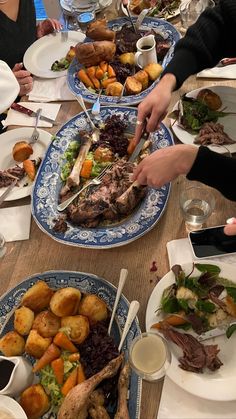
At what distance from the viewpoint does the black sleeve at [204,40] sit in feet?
5.37

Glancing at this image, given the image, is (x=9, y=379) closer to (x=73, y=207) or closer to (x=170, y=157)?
(x=73, y=207)

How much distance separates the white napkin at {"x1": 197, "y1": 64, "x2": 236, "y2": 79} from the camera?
184 cm

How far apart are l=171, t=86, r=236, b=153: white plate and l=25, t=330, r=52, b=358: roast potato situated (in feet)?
3.07

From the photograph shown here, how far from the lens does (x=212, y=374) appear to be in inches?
41.6

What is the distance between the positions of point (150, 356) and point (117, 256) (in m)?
0.41

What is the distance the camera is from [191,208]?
1.42 meters

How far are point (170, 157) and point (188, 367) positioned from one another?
2.09 ft

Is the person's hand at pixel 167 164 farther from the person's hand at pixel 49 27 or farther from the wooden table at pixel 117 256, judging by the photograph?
the person's hand at pixel 49 27

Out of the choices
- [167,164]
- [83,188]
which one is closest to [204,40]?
[167,164]

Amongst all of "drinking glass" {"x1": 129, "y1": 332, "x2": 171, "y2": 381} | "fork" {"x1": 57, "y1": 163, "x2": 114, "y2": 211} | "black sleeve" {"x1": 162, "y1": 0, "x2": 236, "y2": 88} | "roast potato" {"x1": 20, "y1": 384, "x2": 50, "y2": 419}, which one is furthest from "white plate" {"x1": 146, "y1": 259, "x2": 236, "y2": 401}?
"black sleeve" {"x1": 162, "y1": 0, "x2": 236, "y2": 88}

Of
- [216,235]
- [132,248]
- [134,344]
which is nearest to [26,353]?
[134,344]

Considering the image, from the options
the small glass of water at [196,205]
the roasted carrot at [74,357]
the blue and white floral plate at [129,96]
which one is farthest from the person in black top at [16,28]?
the roasted carrot at [74,357]

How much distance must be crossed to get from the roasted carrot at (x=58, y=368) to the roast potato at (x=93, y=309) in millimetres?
149

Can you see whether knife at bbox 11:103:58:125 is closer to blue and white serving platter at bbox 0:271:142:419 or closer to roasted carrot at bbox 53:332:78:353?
blue and white serving platter at bbox 0:271:142:419
